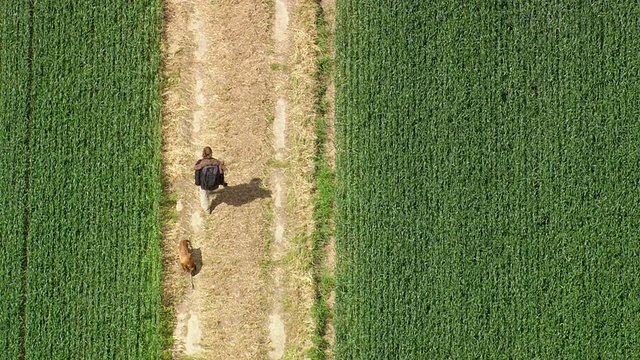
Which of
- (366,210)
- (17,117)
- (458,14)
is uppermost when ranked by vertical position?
(458,14)

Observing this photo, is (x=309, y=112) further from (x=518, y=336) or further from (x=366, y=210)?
(x=518, y=336)

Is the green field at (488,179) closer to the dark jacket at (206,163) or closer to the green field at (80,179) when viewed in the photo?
the dark jacket at (206,163)

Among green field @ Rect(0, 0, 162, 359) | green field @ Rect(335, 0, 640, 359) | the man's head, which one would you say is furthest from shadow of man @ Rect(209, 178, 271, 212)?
green field @ Rect(335, 0, 640, 359)

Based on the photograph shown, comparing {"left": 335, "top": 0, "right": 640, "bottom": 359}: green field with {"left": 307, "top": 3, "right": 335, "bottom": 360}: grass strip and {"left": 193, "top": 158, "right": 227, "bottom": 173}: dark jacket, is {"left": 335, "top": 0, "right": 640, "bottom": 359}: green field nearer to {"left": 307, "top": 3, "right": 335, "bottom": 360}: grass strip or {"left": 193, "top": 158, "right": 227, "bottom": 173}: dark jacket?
{"left": 307, "top": 3, "right": 335, "bottom": 360}: grass strip

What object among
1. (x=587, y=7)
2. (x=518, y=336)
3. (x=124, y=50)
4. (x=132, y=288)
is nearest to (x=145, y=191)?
(x=132, y=288)

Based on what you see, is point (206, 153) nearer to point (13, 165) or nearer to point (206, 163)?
point (206, 163)
